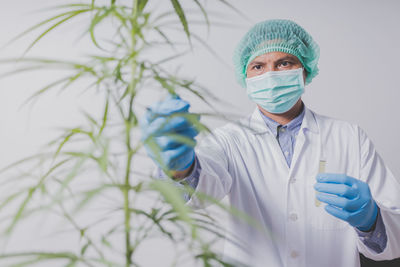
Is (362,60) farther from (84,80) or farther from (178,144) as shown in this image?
(178,144)

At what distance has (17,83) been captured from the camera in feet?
5.16

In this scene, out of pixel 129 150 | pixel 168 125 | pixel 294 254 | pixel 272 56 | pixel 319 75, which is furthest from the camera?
pixel 319 75

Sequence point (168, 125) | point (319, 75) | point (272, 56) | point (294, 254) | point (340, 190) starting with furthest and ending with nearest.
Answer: point (319, 75), point (272, 56), point (294, 254), point (340, 190), point (168, 125)

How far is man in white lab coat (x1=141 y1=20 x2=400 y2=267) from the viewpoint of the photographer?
992 millimetres

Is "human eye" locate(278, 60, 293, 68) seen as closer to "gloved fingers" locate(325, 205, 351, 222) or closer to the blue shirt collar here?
the blue shirt collar

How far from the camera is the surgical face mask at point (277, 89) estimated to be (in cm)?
110

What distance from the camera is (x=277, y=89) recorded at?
1.10 metres

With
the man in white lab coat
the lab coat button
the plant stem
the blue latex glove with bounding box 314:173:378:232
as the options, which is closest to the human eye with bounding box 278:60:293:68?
the man in white lab coat

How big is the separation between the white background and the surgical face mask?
479 millimetres

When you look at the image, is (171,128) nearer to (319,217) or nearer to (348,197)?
(348,197)

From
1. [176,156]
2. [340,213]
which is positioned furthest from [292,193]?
[176,156]

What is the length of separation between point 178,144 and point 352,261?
0.77 meters

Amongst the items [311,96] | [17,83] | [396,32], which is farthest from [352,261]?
[17,83]

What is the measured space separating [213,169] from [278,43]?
0.47 m
